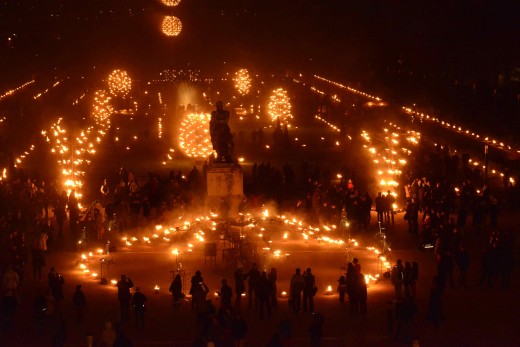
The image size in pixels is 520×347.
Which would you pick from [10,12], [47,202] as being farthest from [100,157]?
[10,12]

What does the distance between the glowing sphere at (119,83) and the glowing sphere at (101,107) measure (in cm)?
541

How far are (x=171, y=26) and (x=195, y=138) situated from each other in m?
56.6

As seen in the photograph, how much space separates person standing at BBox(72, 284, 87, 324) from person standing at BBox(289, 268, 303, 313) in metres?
3.96

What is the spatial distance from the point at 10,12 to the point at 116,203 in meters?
Answer: 53.3

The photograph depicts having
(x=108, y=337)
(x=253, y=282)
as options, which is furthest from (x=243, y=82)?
(x=108, y=337)

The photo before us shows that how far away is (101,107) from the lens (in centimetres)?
6394

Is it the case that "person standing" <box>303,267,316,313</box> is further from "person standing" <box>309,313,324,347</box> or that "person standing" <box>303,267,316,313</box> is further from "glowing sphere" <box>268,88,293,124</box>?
"glowing sphere" <box>268,88,293,124</box>

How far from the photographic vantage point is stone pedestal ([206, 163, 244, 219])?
33.3 meters

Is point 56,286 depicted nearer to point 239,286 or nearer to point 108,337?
point 239,286

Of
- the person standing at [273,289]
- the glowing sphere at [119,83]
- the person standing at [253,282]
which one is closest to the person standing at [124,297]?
the person standing at [253,282]

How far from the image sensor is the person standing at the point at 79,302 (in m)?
21.9

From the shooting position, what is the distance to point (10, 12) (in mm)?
82438

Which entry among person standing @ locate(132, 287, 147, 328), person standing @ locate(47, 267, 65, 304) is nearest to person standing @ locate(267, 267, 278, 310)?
person standing @ locate(132, 287, 147, 328)

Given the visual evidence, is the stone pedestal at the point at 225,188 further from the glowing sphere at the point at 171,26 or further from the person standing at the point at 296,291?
the glowing sphere at the point at 171,26
